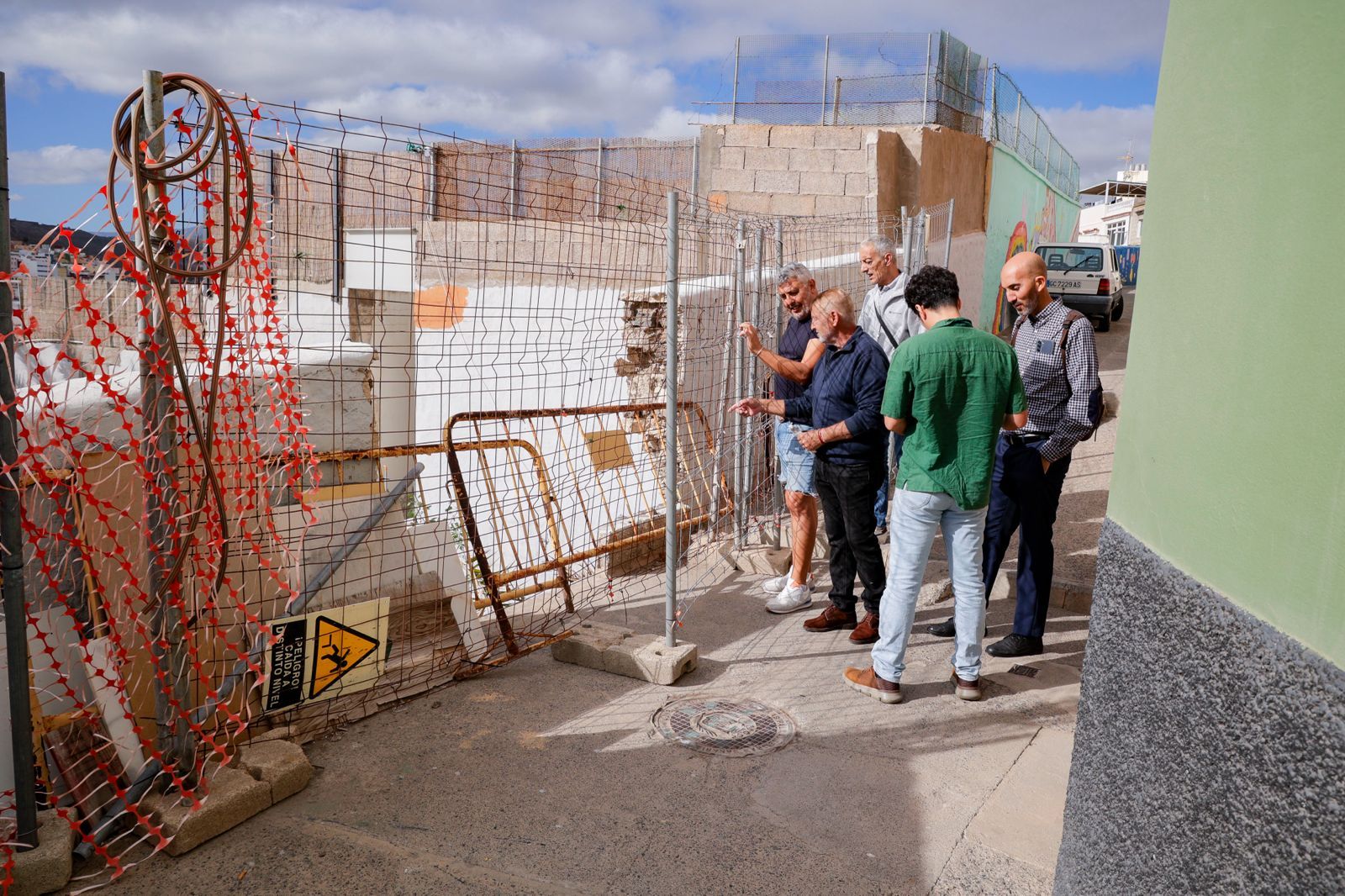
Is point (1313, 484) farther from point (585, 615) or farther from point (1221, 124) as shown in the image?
point (585, 615)

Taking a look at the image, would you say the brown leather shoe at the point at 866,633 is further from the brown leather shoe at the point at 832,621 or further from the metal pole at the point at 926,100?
the metal pole at the point at 926,100

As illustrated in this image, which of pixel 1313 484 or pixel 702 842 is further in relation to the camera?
pixel 702 842

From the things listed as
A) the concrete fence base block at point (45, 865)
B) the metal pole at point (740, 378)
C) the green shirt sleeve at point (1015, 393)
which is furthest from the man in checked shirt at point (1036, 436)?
the concrete fence base block at point (45, 865)

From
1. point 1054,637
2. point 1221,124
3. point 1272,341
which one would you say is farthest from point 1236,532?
point 1054,637

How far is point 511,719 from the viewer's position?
4.08m

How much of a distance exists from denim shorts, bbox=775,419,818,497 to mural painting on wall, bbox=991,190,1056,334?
11.7 meters

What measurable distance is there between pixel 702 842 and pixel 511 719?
1236mm

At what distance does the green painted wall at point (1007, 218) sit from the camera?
59.1 feet

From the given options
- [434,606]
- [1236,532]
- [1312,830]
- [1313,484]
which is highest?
[1313,484]

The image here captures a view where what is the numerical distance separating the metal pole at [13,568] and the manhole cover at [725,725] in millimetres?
2262

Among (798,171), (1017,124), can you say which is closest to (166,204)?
(798,171)

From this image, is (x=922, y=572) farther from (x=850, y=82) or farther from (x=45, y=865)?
(x=850, y=82)

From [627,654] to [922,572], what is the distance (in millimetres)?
1495

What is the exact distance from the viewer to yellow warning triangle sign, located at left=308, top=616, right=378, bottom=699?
12.3ft
